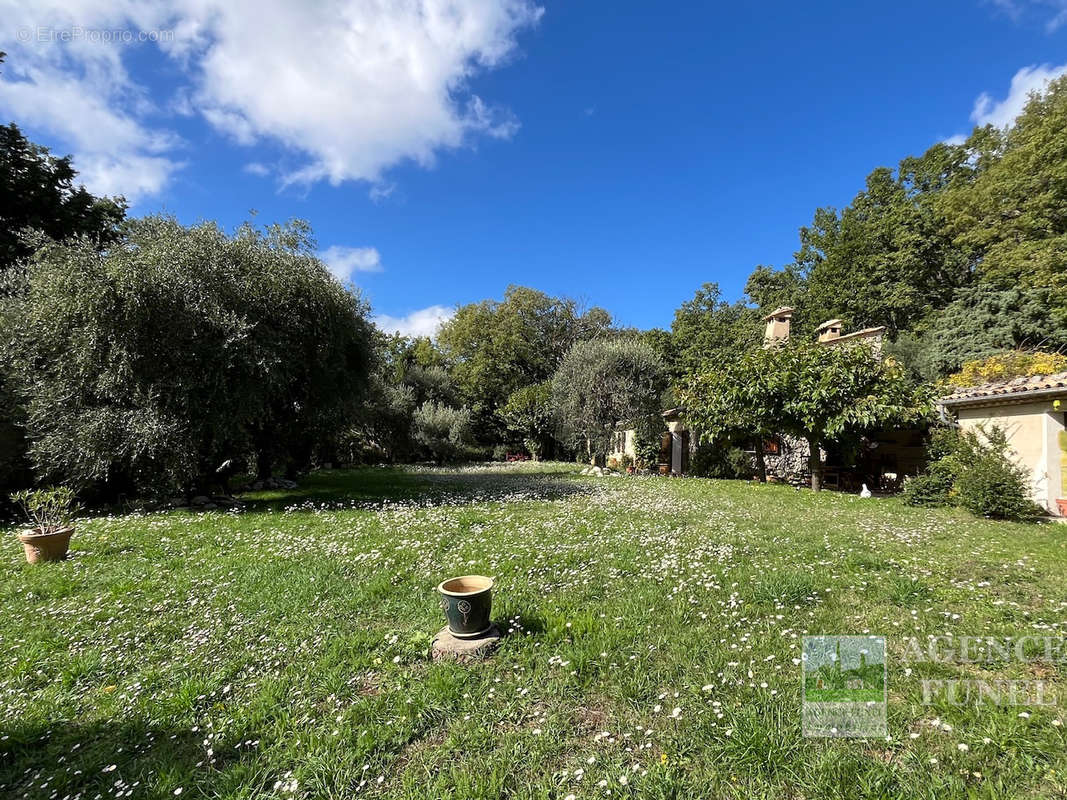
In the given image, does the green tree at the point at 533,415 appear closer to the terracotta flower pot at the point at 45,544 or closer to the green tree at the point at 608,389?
the green tree at the point at 608,389

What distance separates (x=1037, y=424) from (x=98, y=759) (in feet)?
52.8

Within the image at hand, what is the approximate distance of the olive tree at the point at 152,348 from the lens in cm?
971

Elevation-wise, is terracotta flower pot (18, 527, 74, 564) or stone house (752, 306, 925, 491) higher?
stone house (752, 306, 925, 491)

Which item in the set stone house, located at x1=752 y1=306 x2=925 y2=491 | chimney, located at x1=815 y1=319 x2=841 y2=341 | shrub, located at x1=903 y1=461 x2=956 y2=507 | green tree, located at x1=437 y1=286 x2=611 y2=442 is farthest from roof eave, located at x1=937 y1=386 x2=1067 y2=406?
green tree, located at x1=437 y1=286 x2=611 y2=442

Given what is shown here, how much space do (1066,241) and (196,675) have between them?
29.8 m

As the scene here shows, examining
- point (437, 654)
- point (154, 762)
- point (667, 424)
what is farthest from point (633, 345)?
point (154, 762)

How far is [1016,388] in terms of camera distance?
10.2 metres

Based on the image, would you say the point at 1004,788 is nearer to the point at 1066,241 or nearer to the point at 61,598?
the point at 61,598

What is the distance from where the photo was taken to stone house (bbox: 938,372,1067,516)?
9.61 metres

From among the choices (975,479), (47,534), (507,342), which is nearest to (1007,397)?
(975,479)

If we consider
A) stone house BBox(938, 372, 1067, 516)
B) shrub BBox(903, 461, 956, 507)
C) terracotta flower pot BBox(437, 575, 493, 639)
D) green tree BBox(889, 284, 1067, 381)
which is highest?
green tree BBox(889, 284, 1067, 381)

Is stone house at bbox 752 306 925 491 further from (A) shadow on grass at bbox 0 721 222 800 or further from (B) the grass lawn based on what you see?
(A) shadow on grass at bbox 0 721 222 800

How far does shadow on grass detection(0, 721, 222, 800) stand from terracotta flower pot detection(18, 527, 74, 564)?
5.21 metres

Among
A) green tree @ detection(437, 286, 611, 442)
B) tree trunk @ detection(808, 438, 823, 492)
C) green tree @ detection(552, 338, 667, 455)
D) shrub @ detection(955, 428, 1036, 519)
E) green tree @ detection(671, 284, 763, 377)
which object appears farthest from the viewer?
green tree @ detection(437, 286, 611, 442)
